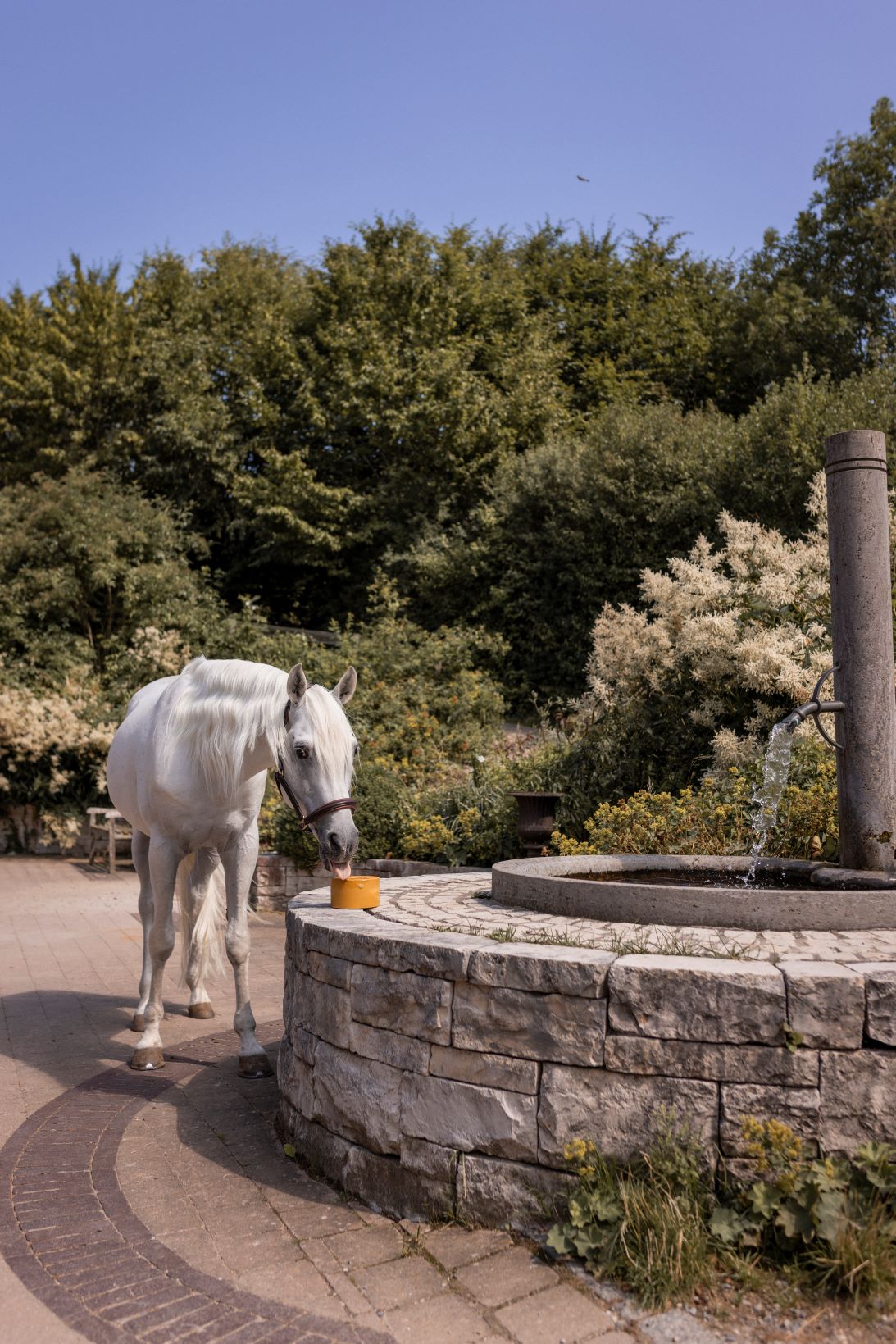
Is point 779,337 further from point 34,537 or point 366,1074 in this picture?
point 366,1074

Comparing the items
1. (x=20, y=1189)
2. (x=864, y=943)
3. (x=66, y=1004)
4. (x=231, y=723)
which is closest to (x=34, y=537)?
(x=66, y=1004)

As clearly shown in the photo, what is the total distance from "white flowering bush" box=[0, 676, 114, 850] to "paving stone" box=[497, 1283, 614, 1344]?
1101 centimetres

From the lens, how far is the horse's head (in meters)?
3.99

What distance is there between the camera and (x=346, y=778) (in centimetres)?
410

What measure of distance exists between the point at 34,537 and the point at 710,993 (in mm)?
14617

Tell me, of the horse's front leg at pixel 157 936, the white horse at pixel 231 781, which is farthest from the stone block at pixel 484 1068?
the horse's front leg at pixel 157 936

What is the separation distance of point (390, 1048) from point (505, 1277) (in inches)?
28.1

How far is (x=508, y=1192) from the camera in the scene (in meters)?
2.92

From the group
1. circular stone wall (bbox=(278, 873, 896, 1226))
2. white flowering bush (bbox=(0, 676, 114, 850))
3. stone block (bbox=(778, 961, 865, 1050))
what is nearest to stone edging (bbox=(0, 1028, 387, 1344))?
circular stone wall (bbox=(278, 873, 896, 1226))

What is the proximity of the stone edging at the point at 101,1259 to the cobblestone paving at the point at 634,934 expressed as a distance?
124 cm

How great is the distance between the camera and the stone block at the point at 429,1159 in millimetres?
3014

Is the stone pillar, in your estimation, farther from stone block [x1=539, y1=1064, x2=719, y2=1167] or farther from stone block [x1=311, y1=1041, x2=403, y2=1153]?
stone block [x1=311, y1=1041, x2=403, y2=1153]

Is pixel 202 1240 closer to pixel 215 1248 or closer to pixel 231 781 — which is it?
pixel 215 1248

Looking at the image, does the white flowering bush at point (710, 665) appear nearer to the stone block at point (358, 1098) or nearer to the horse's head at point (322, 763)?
the horse's head at point (322, 763)
